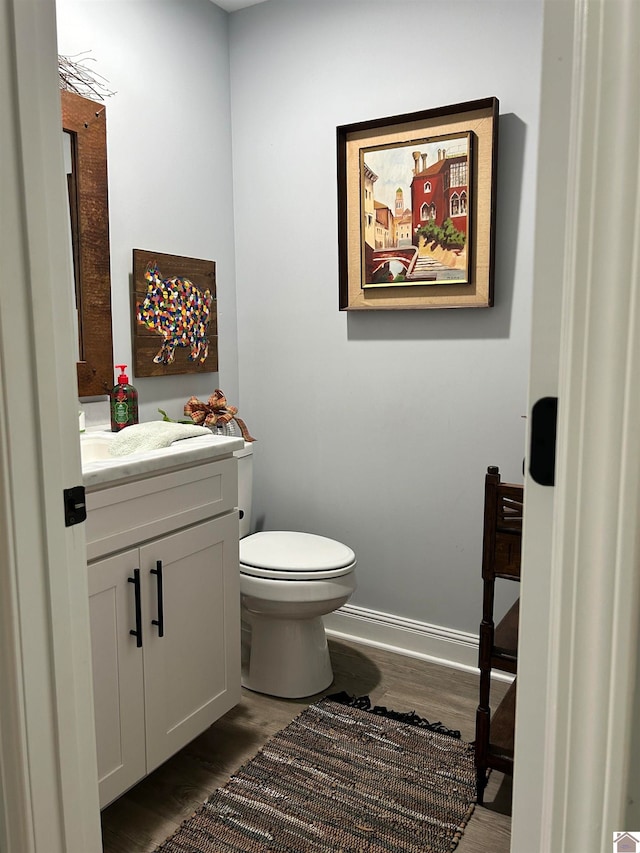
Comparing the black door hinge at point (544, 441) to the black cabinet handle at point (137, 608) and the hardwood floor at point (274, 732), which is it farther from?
the hardwood floor at point (274, 732)

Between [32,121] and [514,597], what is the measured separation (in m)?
2.01

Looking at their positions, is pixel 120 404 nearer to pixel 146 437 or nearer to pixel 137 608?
pixel 146 437

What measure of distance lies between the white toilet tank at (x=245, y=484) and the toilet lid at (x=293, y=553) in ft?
0.24

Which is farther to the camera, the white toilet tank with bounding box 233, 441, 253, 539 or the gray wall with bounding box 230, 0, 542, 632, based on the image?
the white toilet tank with bounding box 233, 441, 253, 539

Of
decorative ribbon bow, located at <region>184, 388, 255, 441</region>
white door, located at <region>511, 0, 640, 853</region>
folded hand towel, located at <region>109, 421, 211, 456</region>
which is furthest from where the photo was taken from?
decorative ribbon bow, located at <region>184, 388, 255, 441</region>

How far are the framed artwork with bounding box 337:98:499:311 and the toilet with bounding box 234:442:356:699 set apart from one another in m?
0.90

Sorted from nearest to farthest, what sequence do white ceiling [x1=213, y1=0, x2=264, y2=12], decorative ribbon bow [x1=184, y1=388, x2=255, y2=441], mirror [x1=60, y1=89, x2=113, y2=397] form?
mirror [x1=60, y1=89, x2=113, y2=397] → decorative ribbon bow [x1=184, y1=388, x2=255, y2=441] → white ceiling [x1=213, y1=0, x2=264, y2=12]

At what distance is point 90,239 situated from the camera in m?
2.22

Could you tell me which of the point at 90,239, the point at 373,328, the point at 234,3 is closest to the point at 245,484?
the point at 373,328

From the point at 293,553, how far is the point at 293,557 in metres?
0.04

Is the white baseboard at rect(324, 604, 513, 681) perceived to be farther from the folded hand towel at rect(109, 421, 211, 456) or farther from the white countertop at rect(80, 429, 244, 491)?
the folded hand towel at rect(109, 421, 211, 456)

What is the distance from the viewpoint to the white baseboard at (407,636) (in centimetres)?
254

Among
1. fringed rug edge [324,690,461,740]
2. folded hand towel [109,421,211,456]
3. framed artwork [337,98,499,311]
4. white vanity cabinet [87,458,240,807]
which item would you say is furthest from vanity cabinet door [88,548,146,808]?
framed artwork [337,98,499,311]

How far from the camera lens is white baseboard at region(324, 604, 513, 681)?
2539mm
